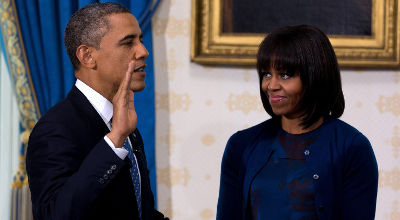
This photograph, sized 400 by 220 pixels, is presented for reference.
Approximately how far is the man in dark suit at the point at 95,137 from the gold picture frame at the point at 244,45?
4.00ft

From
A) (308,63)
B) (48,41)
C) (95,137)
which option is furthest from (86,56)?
(48,41)

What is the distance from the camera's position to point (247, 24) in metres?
2.93

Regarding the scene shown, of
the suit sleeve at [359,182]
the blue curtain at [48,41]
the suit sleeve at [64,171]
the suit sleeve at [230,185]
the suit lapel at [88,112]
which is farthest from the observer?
→ the blue curtain at [48,41]


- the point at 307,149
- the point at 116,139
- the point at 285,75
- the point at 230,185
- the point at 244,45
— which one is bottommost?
the point at 230,185

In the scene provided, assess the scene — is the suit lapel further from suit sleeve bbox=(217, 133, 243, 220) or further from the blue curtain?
the blue curtain

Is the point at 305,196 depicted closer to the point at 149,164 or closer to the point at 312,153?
the point at 312,153

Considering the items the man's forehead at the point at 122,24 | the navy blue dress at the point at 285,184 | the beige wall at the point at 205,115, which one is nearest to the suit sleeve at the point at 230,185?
the navy blue dress at the point at 285,184

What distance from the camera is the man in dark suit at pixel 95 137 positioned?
1.37 m

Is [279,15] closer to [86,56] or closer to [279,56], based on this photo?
[279,56]

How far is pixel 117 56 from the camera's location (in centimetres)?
164

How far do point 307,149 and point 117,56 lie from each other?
729 mm

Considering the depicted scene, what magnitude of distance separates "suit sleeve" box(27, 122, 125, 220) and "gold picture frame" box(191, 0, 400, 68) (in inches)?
61.1

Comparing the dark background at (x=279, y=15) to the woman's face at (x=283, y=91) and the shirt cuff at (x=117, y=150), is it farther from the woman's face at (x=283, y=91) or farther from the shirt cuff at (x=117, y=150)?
the shirt cuff at (x=117, y=150)

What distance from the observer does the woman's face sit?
1774 mm
